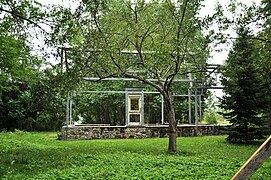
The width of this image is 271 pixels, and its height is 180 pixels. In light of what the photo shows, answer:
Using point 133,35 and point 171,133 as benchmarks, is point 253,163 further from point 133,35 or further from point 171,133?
point 133,35

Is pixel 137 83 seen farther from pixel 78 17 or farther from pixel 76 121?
pixel 78 17

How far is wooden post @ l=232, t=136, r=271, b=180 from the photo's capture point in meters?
1.56

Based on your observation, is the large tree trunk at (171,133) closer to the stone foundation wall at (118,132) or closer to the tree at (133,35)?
the tree at (133,35)

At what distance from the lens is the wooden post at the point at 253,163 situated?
156 centimetres

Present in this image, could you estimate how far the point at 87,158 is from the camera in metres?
7.37

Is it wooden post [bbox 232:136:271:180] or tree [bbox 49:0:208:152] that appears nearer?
wooden post [bbox 232:136:271:180]

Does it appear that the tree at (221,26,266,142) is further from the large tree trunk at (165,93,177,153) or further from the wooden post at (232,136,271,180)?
the wooden post at (232,136,271,180)

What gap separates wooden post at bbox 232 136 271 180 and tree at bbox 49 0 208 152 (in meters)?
6.06

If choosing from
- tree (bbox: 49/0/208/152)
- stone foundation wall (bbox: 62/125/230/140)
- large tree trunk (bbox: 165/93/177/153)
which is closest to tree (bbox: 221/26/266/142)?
tree (bbox: 49/0/208/152)

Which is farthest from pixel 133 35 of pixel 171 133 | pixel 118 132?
pixel 118 132

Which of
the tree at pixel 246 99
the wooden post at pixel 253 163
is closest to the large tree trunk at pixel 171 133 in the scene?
the tree at pixel 246 99

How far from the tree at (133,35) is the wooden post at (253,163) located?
606 centimetres

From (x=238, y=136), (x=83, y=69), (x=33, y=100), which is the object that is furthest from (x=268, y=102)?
(x=33, y=100)

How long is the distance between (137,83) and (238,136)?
7.49 meters
